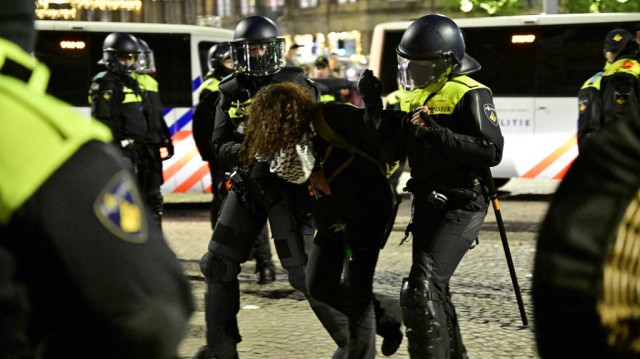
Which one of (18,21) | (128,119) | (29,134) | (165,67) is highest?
(18,21)

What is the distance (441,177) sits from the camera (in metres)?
4.49

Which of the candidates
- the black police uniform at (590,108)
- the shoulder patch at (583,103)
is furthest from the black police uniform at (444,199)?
the shoulder patch at (583,103)

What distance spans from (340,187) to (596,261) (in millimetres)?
2779

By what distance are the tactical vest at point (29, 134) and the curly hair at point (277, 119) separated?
301 centimetres

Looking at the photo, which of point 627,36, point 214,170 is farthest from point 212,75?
point 627,36

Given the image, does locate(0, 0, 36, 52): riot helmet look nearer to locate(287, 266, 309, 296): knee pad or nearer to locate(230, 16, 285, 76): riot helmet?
locate(287, 266, 309, 296): knee pad

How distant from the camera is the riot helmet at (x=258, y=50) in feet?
17.9

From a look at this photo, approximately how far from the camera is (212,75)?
352 inches

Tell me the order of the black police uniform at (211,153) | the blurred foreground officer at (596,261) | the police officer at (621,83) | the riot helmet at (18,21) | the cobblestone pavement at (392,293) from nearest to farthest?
the riot helmet at (18,21), the blurred foreground officer at (596,261), the cobblestone pavement at (392,293), the black police uniform at (211,153), the police officer at (621,83)

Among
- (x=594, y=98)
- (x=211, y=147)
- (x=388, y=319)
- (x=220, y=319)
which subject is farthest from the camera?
(x=594, y=98)

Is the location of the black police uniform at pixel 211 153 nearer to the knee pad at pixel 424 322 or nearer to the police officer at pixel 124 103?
the police officer at pixel 124 103

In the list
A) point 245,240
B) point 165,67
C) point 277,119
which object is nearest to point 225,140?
point 245,240

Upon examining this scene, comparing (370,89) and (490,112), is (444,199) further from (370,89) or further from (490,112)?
(370,89)

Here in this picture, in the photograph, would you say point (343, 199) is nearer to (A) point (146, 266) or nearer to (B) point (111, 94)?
(A) point (146, 266)
